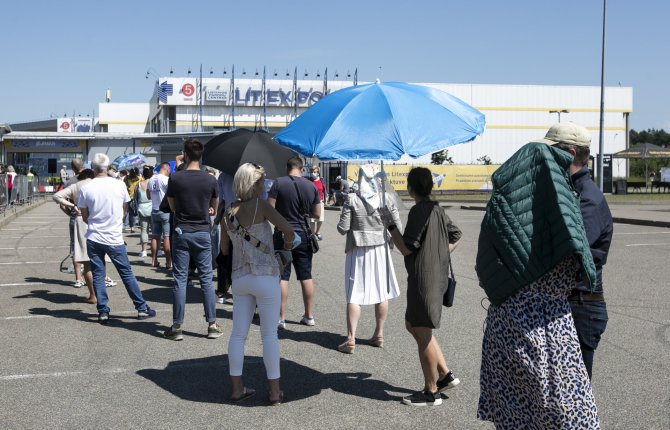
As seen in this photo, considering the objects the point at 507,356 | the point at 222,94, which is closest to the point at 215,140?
the point at 507,356

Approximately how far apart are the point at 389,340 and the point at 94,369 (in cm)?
288

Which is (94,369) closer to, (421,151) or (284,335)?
(284,335)

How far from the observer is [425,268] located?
5.13 meters

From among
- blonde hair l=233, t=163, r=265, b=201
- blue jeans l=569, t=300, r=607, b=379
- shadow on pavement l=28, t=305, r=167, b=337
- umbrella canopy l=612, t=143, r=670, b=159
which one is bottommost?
shadow on pavement l=28, t=305, r=167, b=337

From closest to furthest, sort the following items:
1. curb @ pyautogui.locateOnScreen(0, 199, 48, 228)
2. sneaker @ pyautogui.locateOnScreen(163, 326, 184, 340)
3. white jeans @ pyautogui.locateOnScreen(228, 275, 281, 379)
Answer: white jeans @ pyautogui.locateOnScreen(228, 275, 281, 379) < sneaker @ pyautogui.locateOnScreen(163, 326, 184, 340) < curb @ pyautogui.locateOnScreen(0, 199, 48, 228)

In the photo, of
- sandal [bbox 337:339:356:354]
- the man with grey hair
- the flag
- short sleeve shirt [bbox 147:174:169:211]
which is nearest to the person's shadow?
sandal [bbox 337:339:356:354]

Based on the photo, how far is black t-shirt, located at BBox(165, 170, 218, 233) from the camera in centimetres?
732

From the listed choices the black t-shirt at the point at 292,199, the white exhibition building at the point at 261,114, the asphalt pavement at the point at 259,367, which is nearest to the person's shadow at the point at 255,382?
the asphalt pavement at the point at 259,367

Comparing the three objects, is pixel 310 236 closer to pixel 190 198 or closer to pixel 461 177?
pixel 190 198

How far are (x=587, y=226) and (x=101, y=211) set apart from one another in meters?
5.83

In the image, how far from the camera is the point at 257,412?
510 centimetres

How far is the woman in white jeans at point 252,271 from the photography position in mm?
5246

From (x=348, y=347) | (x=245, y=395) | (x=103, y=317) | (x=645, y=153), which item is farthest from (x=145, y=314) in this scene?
(x=645, y=153)

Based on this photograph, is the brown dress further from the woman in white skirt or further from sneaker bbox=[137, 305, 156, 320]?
sneaker bbox=[137, 305, 156, 320]
